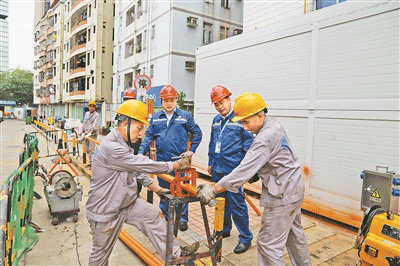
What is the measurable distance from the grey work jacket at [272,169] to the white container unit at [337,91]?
2414mm

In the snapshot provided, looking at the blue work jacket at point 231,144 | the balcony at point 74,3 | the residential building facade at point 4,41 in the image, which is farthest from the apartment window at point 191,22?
the residential building facade at point 4,41

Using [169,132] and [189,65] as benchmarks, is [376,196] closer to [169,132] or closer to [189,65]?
[169,132]

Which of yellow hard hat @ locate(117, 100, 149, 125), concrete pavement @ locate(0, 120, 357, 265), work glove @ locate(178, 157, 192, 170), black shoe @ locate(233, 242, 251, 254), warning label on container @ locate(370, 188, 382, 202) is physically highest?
yellow hard hat @ locate(117, 100, 149, 125)

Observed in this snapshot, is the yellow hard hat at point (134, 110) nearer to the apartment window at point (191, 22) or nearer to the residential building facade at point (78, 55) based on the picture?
the apartment window at point (191, 22)

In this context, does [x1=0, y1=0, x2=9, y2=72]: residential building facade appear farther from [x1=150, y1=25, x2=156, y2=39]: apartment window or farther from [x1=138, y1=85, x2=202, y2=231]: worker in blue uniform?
[x1=138, y1=85, x2=202, y2=231]: worker in blue uniform

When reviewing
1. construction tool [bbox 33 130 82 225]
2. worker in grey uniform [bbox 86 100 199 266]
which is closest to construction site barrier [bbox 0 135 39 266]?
construction tool [bbox 33 130 82 225]

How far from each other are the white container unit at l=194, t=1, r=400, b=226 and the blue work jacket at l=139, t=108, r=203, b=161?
230cm

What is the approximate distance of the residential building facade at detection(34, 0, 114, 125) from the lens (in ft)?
101

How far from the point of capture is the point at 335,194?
15.6ft

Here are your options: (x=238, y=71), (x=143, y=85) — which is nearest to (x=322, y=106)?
(x=238, y=71)

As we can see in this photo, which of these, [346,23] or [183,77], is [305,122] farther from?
[183,77]

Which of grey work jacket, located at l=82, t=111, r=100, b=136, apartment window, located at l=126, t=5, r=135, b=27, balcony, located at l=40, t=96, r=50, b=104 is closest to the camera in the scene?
grey work jacket, located at l=82, t=111, r=100, b=136

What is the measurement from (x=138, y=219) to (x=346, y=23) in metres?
4.37

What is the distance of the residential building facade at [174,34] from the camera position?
19.0m
